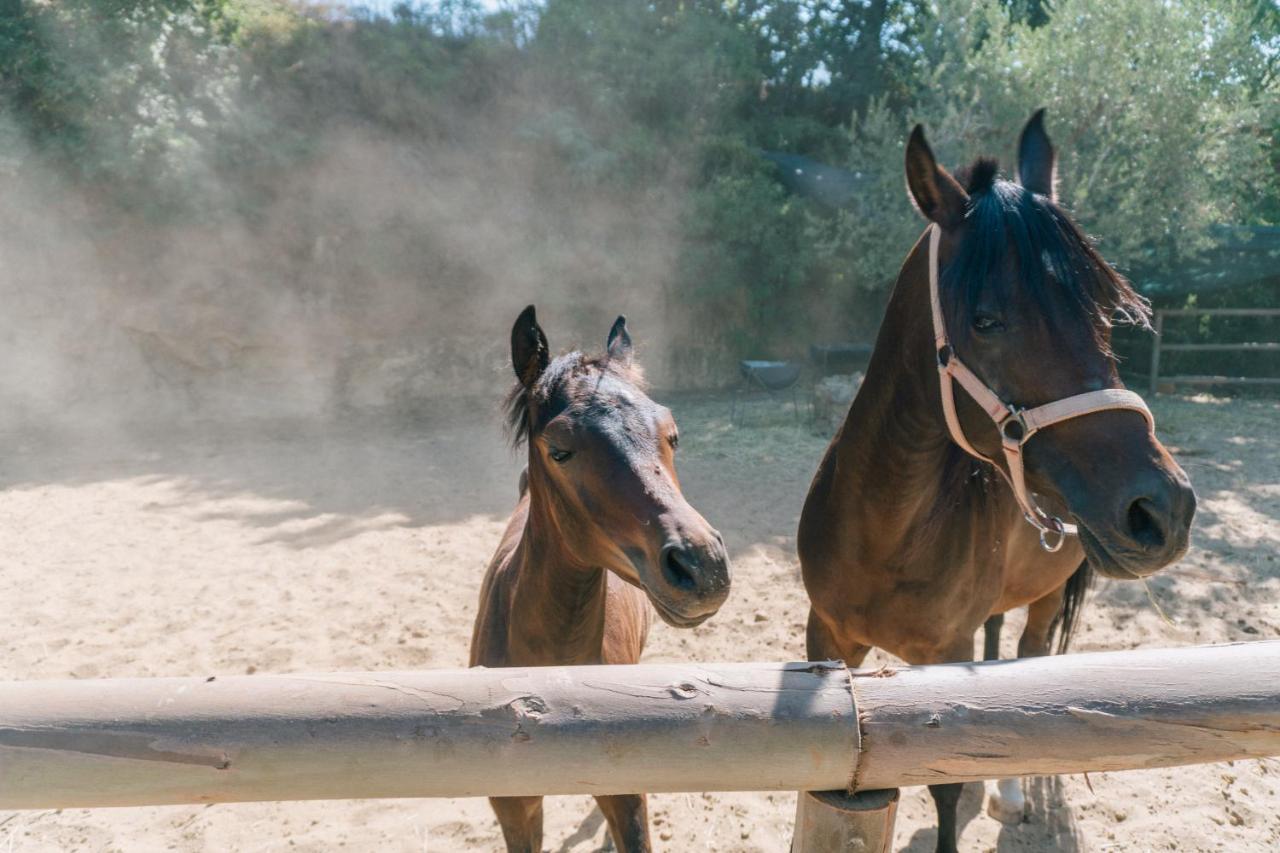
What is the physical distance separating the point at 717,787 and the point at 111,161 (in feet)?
44.6

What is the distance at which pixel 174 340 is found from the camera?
1197cm

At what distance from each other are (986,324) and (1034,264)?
18 cm

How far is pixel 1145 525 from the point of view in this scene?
5.04 ft

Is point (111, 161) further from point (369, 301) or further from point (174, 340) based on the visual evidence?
point (369, 301)

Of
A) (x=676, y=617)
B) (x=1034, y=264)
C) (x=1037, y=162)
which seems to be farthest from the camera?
(x=1037, y=162)

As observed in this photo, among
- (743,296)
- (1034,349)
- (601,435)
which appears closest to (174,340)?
(743,296)

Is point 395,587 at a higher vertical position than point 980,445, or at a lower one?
lower

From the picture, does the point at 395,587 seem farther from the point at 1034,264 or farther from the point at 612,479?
the point at 1034,264

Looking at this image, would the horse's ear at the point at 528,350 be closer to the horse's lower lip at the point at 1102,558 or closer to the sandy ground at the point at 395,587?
the horse's lower lip at the point at 1102,558

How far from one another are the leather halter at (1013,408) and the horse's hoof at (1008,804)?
181 centimetres

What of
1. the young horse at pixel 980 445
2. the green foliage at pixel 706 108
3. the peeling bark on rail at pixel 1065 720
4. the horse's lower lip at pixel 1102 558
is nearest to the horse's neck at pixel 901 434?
the young horse at pixel 980 445

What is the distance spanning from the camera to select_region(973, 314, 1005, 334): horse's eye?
177 centimetres

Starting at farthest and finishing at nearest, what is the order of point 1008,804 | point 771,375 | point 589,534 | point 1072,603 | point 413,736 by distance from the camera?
point 771,375 → point 1072,603 → point 1008,804 → point 589,534 → point 413,736

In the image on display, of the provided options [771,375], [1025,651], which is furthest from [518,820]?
[771,375]
